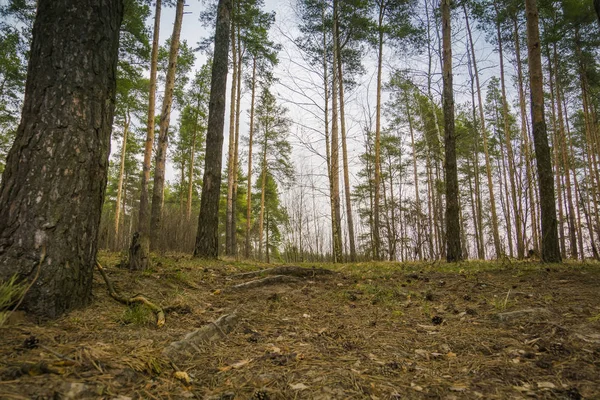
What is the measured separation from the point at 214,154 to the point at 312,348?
235 inches

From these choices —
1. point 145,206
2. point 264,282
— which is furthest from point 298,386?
point 145,206

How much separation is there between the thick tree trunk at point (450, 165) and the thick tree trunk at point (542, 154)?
1771 mm

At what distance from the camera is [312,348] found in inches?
85.6

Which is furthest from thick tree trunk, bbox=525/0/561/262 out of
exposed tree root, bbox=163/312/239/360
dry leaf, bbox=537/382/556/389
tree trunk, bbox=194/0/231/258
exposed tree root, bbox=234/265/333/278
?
tree trunk, bbox=194/0/231/258

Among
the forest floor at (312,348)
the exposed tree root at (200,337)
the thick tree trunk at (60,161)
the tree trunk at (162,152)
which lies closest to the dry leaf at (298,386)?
the forest floor at (312,348)

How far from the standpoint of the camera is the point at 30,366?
1.31 m

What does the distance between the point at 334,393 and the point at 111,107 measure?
2855 millimetres

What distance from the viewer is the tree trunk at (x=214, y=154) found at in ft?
22.9

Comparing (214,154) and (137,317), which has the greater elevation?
(214,154)

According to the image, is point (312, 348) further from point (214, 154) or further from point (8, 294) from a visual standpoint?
point (214, 154)

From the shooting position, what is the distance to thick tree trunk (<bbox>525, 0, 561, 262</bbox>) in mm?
6273

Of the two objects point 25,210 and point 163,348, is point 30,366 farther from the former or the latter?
point 25,210

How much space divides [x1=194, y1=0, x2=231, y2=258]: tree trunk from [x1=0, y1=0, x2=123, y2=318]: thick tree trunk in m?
4.48

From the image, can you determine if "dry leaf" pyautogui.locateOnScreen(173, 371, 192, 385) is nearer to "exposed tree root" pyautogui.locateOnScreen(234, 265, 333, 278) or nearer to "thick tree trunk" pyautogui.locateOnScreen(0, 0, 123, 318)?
"thick tree trunk" pyautogui.locateOnScreen(0, 0, 123, 318)
